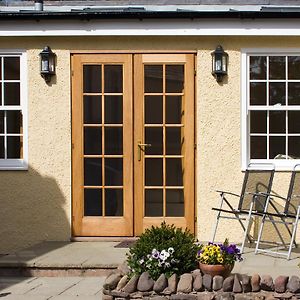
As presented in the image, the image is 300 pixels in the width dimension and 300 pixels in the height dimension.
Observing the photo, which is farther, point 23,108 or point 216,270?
point 23,108

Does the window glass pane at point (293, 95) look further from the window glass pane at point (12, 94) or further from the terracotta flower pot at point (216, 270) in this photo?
the window glass pane at point (12, 94)

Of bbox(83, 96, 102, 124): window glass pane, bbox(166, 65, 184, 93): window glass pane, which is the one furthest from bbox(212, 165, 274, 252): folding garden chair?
bbox(83, 96, 102, 124): window glass pane

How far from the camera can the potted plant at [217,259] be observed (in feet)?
21.8

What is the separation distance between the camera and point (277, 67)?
945cm

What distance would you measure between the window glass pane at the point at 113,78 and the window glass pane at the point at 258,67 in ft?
5.96

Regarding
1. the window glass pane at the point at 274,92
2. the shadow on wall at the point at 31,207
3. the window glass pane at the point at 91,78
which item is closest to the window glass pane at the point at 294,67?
the window glass pane at the point at 274,92

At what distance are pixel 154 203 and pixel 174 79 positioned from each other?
174cm

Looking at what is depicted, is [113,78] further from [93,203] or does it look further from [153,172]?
[93,203]

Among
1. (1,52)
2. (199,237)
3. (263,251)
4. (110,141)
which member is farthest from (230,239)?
(1,52)

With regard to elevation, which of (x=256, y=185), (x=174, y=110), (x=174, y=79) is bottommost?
(x=256, y=185)

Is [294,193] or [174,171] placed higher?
[174,171]

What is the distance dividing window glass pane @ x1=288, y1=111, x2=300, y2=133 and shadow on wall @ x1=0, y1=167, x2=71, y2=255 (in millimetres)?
3275

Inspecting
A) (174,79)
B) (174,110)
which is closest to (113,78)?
(174,79)

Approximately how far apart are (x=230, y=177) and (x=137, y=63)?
204 cm
